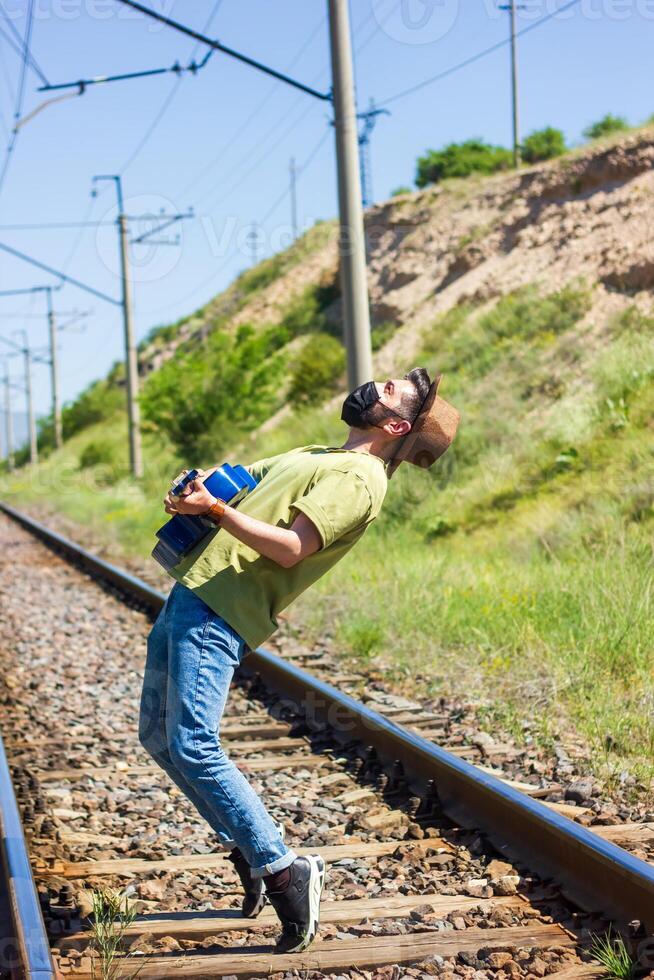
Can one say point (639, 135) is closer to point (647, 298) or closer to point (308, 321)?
point (647, 298)

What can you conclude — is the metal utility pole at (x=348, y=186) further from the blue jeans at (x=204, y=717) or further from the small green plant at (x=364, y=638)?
the blue jeans at (x=204, y=717)

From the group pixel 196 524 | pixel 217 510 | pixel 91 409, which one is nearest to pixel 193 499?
pixel 217 510

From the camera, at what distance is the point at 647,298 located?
18.8 meters

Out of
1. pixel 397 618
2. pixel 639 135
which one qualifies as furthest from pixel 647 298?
pixel 397 618

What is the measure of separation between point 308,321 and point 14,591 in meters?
33.1

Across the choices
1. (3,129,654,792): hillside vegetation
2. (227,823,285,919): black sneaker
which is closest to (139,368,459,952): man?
(227,823,285,919): black sneaker

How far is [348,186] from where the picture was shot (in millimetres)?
12039

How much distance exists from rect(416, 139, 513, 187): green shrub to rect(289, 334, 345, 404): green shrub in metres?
20.6

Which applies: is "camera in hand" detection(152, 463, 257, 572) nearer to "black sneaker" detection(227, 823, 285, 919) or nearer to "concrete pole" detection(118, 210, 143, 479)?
"black sneaker" detection(227, 823, 285, 919)

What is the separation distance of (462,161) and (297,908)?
51.6m

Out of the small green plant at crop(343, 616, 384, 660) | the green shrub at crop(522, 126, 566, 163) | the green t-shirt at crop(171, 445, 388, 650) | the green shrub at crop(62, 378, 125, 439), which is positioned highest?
the green shrub at crop(522, 126, 566, 163)

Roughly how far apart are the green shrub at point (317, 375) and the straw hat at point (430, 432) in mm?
27959

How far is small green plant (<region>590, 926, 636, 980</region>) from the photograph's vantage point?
3.57 meters

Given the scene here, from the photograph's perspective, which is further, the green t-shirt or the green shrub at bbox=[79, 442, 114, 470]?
the green shrub at bbox=[79, 442, 114, 470]
